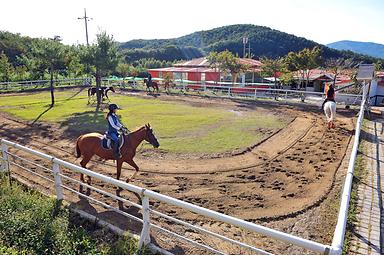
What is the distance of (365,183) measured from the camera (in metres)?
7.55

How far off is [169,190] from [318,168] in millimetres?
4520

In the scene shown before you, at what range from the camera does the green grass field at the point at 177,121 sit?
39.6 feet

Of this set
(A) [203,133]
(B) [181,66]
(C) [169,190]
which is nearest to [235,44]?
(B) [181,66]

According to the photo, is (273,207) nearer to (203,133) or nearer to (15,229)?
(15,229)

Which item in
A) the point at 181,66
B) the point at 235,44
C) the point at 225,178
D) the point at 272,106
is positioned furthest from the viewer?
the point at 235,44

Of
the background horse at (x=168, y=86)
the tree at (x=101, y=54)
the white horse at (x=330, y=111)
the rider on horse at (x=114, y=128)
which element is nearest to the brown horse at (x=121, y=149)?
the rider on horse at (x=114, y=128)

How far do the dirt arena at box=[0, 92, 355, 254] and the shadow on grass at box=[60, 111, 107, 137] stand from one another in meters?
0.51

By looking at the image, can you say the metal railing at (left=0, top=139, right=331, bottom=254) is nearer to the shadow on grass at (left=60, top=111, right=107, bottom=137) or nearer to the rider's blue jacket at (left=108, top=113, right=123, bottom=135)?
the rider's blue jacket at (left=108, top=113, right=123, bottom=135)

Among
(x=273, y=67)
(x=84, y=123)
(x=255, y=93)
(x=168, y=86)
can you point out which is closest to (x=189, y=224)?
(x=84, y=123)

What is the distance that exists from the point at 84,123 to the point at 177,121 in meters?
4.89

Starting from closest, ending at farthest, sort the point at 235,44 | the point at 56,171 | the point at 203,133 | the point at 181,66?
the point at 56,171
the point at 203,133
the point at 181,66
the point at 235,44

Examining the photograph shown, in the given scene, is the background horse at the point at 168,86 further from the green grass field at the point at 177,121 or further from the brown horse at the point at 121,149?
the brown horse at the point at 121,149

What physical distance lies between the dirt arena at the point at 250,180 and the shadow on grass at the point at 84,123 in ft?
1.66

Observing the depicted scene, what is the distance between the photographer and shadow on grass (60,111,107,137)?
14.2m
